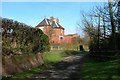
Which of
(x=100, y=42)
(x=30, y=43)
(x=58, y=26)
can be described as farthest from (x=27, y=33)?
(x=58, y=26)

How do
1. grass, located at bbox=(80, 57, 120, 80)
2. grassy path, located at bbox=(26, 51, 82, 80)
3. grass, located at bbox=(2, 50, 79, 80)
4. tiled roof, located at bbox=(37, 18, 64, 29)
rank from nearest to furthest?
1. grass, located at bbox=(80, 57, 120, 80)
2. grass, located at bbox=(2, 50, 79, 80)
3. grassy path, located at bbox=(26, 51, 82, 80)
4. tiled roof, located at bbox=(37, 18, 64, 29)

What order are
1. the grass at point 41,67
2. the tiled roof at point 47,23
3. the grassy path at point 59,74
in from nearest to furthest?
the grass at point 41,67 < the grassy path at point 59,74 < the tiled roof at point 47,23

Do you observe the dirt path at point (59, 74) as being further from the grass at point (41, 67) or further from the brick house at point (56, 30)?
the brick house at point (56, 30)

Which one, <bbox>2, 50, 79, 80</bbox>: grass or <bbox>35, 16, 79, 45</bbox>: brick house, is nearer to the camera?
<bbox>2, 50, 79, 80</bbox>: grass

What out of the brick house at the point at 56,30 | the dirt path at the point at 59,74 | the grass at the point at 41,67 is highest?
the brick house at the point at 56,30

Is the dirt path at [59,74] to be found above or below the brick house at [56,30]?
below

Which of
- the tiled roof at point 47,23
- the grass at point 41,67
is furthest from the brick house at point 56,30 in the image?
the grass at point 41,67

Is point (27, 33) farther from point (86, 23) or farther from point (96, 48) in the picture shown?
point (86, 23)

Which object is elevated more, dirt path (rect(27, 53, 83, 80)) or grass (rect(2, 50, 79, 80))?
grass (rect(2, 50, 79, 80))

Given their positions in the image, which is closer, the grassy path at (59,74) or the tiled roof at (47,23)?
the grassy path at (59,74)

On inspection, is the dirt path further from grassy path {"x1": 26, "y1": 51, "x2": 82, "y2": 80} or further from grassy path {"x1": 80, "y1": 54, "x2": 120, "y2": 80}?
grassy path {"x1": 80, "y1": 54, "x2": 120, "y2": 80}

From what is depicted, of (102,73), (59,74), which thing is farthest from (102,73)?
(59,74)

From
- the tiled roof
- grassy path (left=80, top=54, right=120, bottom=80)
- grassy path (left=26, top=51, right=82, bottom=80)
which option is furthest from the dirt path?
the tiled roof

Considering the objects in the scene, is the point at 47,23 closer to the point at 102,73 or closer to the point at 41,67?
the point at 41,67
